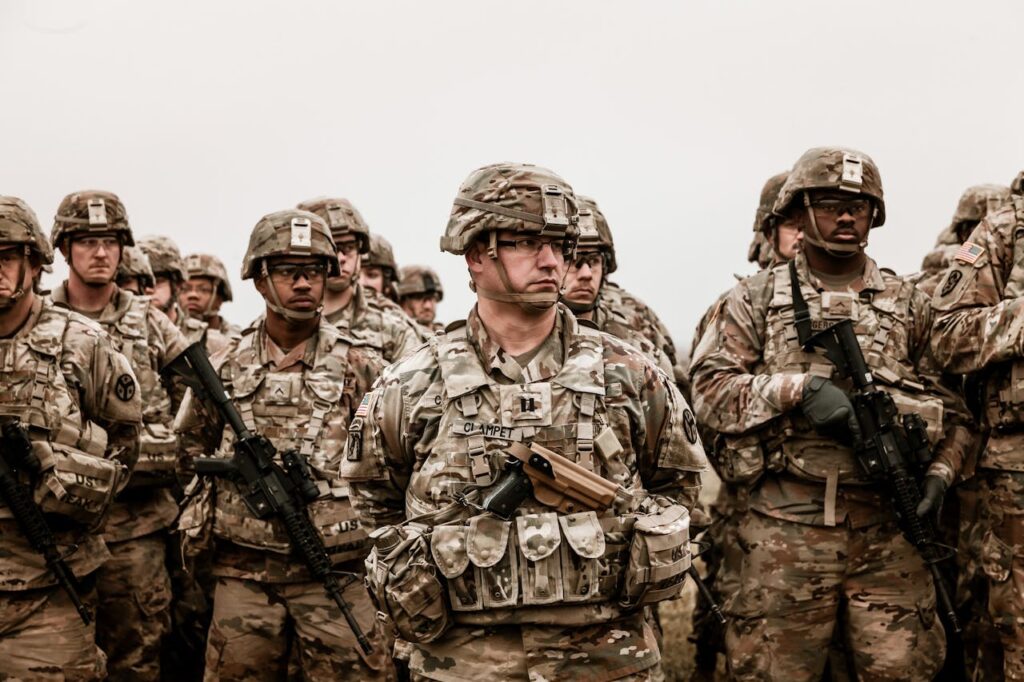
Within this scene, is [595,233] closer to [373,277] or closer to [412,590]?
[412,590]

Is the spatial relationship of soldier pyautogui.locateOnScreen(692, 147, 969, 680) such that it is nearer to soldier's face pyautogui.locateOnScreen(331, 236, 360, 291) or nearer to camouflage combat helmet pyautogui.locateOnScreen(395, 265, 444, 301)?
soldier's face pyautogui.locateOnScreen(331, 236, 360, 291)

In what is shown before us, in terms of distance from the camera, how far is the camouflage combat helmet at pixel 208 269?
12703 mm

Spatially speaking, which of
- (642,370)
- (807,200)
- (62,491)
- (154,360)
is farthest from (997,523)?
(154,360)

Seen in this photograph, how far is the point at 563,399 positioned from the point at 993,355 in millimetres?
2517

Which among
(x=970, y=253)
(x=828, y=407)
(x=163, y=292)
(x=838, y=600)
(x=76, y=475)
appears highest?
(x=163, y=292)

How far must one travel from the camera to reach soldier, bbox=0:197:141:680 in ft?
19.2

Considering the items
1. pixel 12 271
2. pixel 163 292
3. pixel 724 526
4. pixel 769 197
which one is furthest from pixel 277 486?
pixel 163 292

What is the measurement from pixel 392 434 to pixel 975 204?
6.95m

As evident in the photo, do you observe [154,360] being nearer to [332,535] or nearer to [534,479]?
[332,535]

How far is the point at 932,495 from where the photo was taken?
222 inches

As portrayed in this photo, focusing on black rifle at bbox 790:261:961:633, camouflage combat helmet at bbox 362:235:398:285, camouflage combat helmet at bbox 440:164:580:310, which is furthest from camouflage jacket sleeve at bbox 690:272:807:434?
camouflage combat helmet at bbox 362:235:398:285

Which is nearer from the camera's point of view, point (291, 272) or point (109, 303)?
point (291, 272)

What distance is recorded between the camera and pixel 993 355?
5.50 meters

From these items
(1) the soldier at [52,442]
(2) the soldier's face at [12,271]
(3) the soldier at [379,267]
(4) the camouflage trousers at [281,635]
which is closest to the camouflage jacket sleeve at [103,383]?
(1) the soldier at [52,442]
